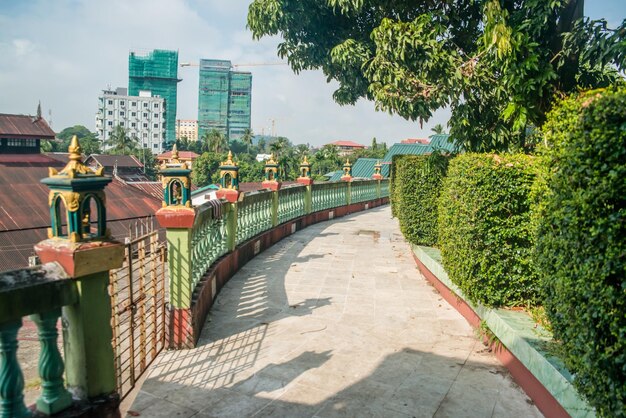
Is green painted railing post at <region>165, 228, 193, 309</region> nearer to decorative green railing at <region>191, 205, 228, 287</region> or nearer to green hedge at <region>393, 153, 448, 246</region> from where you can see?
decorative green railing at <region>191, 205, 228, 287</region>

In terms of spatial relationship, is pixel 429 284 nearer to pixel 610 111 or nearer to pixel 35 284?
pixel 610 111

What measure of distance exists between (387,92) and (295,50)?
5.46 metres

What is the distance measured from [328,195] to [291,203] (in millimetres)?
3762

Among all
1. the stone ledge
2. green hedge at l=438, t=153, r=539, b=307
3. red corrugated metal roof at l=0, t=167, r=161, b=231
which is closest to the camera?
the stone ledge

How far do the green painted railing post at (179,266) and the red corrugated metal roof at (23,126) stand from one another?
30.8 meters

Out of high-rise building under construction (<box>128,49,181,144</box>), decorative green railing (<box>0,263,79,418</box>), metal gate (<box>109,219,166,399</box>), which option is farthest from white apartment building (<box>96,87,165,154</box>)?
decorative green railing (<box>0,263,79,418</box>)

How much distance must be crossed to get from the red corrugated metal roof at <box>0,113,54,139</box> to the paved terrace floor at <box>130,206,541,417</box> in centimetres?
2893

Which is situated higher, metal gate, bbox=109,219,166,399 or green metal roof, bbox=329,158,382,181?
green metal roof, bbox=329,158,382,181

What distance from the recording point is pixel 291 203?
13.5 m

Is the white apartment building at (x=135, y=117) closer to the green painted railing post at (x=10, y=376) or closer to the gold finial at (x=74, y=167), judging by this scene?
the gold finial at (x=74, y=167)

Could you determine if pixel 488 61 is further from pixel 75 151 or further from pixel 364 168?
pixel 364 168

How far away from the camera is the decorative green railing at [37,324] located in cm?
195

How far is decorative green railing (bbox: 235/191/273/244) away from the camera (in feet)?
30.3

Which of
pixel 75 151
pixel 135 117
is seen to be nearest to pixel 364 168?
pixel 75 151
